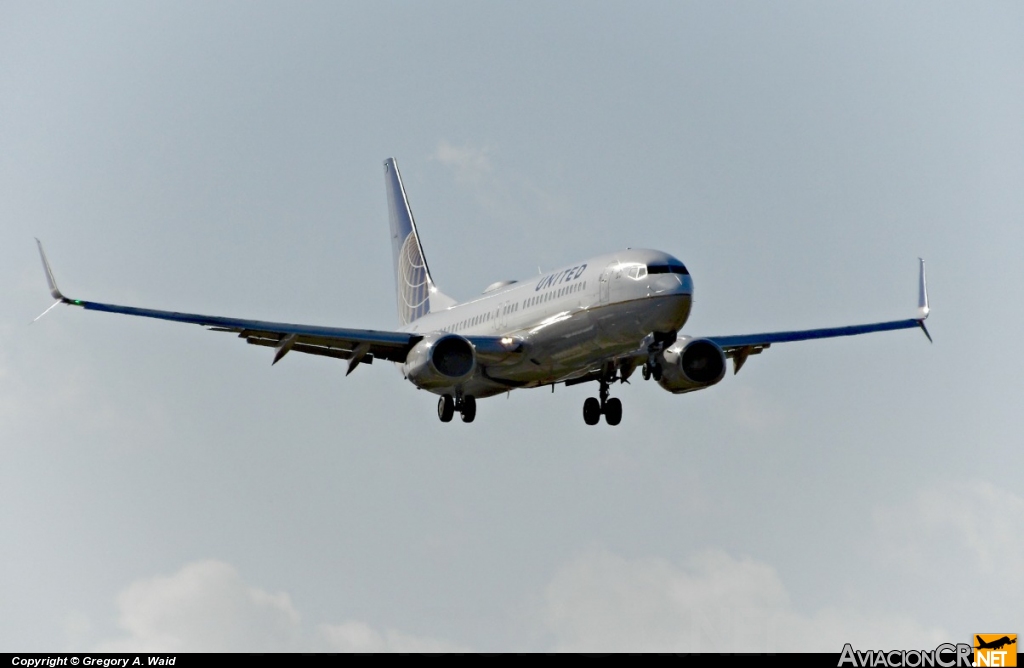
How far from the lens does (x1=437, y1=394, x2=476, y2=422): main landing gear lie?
5625 centimetres

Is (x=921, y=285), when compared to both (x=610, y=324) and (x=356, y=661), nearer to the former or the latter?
(x=610, y=324)

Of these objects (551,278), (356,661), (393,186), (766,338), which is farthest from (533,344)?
(393,186)

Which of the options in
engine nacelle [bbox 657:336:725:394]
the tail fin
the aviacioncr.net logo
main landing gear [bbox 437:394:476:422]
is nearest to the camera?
the aviacioncr.net logo

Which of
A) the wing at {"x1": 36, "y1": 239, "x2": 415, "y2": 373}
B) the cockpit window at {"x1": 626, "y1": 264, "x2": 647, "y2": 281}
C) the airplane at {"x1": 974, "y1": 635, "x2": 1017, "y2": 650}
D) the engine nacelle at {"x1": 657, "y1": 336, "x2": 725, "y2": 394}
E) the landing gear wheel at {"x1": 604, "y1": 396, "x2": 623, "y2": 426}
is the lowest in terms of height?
the airplane at {"x1": 974, "y1": 635, "x2": 1017, "y2": 650}

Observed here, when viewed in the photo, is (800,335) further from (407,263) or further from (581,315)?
(407,263)

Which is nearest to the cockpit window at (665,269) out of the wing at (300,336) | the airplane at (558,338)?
the airplane at (558,338)

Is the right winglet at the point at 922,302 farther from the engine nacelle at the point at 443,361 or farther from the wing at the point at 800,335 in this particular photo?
the engine nacelle at the point at 443,361

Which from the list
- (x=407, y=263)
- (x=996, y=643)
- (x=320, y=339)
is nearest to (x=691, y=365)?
(x=320, y=339)

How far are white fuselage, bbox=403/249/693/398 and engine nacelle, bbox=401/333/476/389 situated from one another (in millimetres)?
1042

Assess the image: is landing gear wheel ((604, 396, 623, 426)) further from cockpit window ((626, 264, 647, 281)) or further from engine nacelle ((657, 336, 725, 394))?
cockpit window ((626, 264, 647, 281))

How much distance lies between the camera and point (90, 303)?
49531 millimetres

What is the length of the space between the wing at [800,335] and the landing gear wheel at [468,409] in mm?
8411

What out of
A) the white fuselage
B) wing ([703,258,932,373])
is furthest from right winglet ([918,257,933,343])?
the white fuselage

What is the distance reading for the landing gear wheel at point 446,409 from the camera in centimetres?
5666
